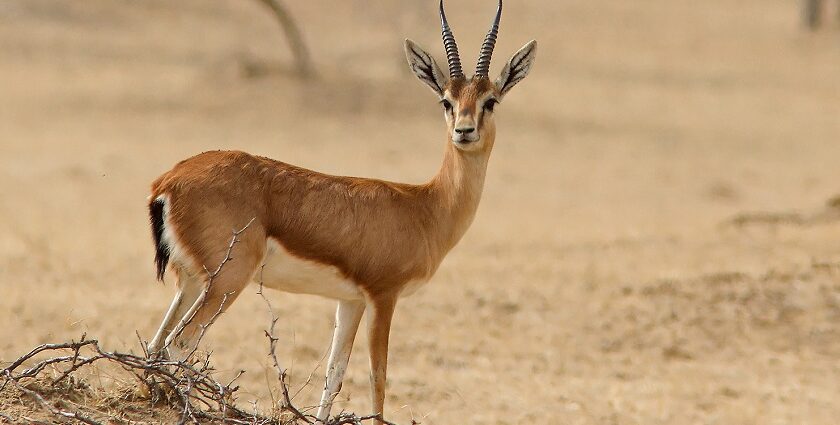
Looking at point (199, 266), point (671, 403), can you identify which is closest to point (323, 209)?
point (199, 266)

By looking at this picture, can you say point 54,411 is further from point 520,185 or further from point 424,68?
point 520,185

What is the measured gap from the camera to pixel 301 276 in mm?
7039

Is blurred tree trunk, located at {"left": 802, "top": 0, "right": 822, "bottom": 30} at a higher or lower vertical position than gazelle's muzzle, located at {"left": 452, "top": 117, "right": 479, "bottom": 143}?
higher

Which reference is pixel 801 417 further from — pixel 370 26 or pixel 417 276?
pixel 370 26

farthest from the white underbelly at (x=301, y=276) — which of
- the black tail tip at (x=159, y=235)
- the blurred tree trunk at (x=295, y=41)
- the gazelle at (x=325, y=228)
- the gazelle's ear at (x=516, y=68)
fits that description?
the blurred tree trunk at (x=295, y=41)

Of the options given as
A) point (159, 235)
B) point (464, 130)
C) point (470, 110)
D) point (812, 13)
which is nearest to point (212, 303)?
point (159, 235)

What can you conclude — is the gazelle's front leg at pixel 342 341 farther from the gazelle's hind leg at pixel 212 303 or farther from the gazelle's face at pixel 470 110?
the gazelle's face at pixel 470 110

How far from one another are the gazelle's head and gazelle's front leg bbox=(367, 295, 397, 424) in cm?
108

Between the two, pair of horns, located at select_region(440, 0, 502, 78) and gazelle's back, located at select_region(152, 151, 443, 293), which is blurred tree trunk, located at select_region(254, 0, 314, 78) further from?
gazelle's back, located at select_region(152, 151, 443, 293)

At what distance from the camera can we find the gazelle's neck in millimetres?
7668

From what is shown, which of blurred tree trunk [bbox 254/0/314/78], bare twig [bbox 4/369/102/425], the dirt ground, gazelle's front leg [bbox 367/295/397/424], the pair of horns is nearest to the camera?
bare twig [bbox 4/369/102/425]

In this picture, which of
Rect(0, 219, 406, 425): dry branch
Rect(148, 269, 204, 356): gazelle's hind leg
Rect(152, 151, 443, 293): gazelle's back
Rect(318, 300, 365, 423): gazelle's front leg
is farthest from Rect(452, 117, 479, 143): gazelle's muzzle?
Rect(148, 269, 204, 356): gazelle's hind leg

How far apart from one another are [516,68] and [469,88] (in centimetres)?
67

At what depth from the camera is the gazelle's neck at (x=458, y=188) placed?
7.67 meters
